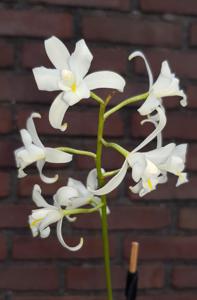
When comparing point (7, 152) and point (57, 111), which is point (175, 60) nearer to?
point (7, 152)

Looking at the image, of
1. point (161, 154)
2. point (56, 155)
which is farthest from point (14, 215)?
point (161, 154)

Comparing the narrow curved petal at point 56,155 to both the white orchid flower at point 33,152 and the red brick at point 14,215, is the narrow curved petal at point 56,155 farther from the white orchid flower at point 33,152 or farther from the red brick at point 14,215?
the red brick at point 14,215

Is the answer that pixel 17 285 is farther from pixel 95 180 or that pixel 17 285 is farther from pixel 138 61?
pixel 138 61

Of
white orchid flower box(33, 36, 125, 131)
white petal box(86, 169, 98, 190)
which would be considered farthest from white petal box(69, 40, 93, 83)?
white petal box(86, 169, 98, 190)

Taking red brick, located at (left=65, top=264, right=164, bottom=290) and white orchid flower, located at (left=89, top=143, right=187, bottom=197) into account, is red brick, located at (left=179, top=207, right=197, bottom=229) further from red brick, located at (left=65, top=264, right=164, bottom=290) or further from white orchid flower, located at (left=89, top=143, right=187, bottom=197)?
white orchid flower, located at (left=89, top=143, right=187, bottom=197)

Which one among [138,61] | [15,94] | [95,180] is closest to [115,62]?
[138,61]

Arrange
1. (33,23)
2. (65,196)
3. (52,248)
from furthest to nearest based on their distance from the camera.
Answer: (52,248) < (33,23) < (65,196)
